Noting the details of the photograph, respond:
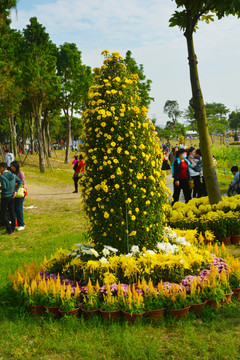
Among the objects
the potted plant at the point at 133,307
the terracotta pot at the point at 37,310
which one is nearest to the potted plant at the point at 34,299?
the terracotta pot at the point at 37,310

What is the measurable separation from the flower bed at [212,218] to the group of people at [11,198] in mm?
4129

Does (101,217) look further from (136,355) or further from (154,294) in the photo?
(136,355)

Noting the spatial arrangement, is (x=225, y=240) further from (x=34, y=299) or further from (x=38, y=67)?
(x=38, y=67)

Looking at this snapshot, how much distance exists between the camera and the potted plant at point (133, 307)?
3.70 meters

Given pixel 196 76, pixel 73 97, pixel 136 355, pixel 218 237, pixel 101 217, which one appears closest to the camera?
pixel 136 355

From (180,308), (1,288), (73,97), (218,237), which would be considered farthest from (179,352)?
(73,97)

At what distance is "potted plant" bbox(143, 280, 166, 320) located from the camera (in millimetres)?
3760

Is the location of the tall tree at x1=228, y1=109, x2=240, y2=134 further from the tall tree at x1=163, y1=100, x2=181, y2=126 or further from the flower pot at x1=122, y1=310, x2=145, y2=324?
the flower pot at x1=122, y1=310, x2=145, y2=324

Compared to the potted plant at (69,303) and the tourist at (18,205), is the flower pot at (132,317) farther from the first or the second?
the tourist at (18,205)

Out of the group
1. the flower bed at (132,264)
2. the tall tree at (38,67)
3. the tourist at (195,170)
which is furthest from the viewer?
the tall tree at (38,67)

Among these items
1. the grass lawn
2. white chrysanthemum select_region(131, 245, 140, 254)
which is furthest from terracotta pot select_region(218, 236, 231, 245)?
white chrysanthemum select_region(131, 245, 140, 254)

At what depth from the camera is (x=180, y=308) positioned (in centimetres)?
380

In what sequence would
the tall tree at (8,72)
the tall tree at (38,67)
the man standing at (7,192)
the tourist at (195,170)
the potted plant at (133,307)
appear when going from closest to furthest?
the potted plant at (133,307), the man standing at (7,192), the tourist at (195,170), the tall tree at (8,72), the tall tree at (38,67)

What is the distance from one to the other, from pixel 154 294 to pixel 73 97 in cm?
2973
